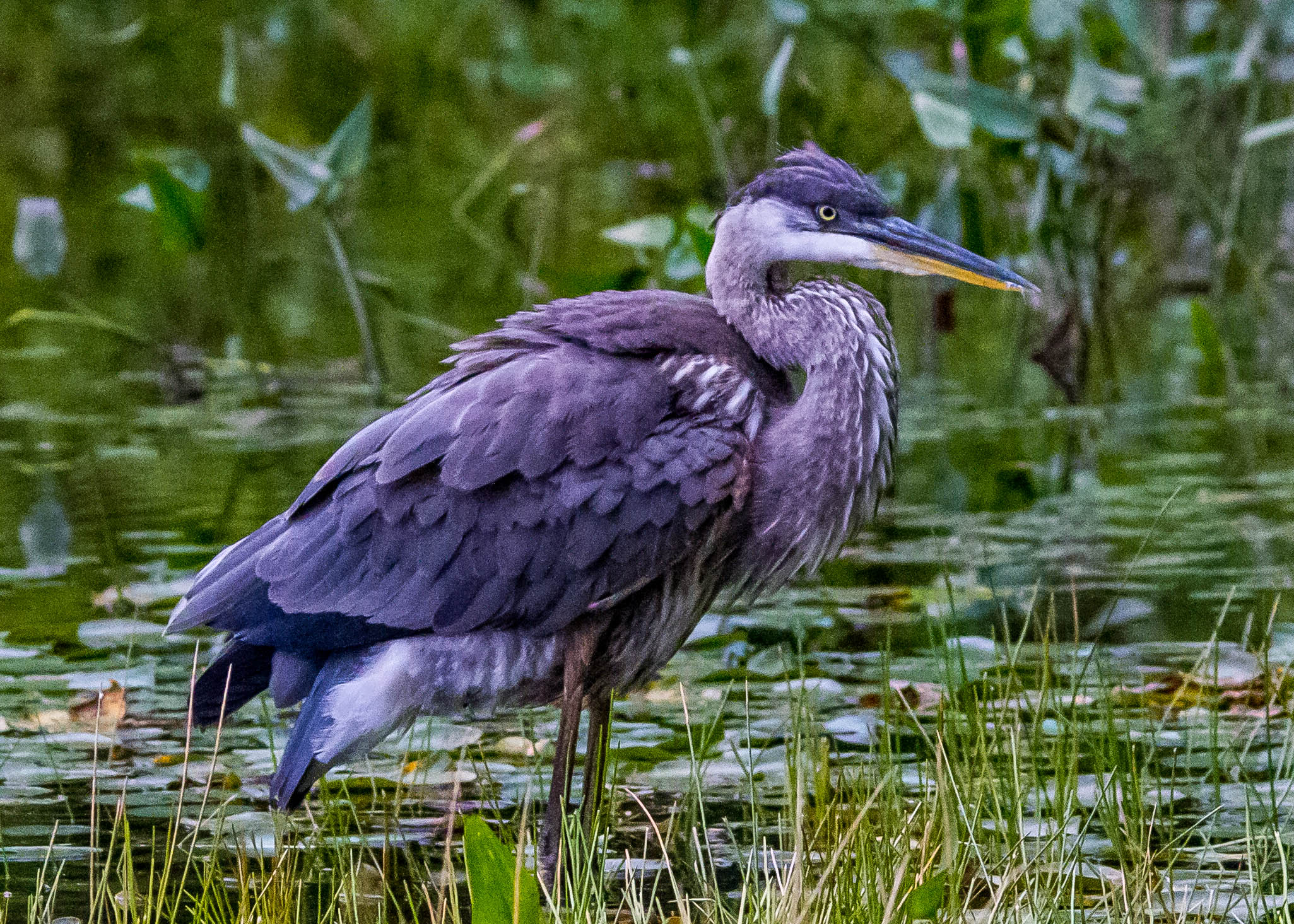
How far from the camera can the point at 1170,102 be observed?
904 cm

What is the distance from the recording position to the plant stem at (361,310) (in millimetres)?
7602

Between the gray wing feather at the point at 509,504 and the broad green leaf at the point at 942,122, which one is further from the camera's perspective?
the broad green leaf at the point at 942,122

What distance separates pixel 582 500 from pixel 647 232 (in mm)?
2920

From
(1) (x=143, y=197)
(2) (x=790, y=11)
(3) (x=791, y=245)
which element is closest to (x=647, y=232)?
(2) (x=790, y=11)

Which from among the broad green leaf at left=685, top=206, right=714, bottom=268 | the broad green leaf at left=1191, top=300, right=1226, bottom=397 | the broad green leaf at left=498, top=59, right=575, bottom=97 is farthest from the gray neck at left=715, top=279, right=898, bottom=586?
the broad green leaf at left=498, top=59, right=575, bottom=97

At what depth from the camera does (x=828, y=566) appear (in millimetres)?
6355

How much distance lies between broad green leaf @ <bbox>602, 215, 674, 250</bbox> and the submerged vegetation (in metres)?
0.02

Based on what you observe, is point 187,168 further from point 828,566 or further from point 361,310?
point 828,566

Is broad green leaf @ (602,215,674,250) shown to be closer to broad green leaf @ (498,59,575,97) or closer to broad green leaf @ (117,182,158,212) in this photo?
broad green leaf @ (117,182,158,212)

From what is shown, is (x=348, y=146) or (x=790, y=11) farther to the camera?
(x=790, y=11)

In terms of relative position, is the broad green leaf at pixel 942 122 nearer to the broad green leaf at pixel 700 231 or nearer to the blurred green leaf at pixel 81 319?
the broad green leaf at pixel 700 231

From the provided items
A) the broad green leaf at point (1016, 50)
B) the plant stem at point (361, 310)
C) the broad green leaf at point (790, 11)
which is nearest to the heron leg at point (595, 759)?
the plant stem at point (361, 310)

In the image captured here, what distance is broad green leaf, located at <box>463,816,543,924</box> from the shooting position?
3.15m

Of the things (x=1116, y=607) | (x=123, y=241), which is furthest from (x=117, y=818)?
(x=123, y=241)
